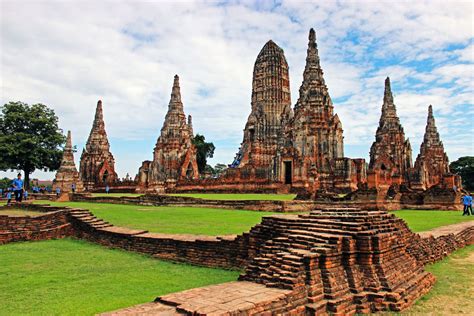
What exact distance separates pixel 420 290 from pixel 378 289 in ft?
3.54

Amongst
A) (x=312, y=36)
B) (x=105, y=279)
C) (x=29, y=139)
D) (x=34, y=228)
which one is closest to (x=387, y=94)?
(x=312, y=36)

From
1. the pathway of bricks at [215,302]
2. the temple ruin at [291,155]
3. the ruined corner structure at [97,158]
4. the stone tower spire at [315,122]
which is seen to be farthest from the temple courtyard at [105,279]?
the ruined corner structure at [97,158]

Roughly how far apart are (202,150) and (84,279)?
191 feet

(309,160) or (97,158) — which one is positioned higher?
(97,158)

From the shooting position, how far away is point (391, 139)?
146 feet

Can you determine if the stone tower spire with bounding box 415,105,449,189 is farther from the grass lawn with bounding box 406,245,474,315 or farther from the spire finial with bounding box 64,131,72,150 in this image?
the grass lawn with bounding box 406,245,474,315

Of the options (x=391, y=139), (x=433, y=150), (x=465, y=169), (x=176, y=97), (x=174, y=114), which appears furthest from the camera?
(x=465, y=169)

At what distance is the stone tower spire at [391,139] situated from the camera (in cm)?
4400

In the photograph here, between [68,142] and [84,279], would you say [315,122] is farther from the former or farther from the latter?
[84,279]

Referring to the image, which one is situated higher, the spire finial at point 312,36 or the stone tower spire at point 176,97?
the spire finial at point 312,36

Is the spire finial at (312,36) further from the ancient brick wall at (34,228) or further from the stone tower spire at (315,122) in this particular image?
the ancient brick wall at (34,228)

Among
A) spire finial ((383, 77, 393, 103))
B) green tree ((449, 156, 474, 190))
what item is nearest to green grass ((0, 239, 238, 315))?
spire finial ((383, 77, 393, 103))

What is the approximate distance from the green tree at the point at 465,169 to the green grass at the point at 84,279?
65600 millimetres

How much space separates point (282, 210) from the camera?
59.6 ft
